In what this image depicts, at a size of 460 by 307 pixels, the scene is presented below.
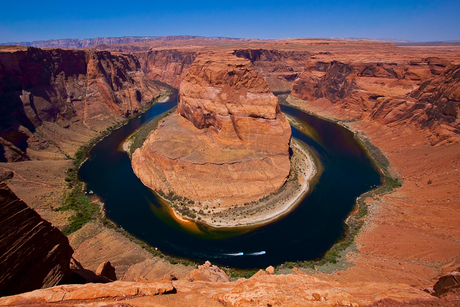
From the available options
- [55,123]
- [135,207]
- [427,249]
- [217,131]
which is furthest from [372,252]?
[55,123]

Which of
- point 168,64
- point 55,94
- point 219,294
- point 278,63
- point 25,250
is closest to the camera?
point 25,250

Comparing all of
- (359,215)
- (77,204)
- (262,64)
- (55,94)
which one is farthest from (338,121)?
(55,94)

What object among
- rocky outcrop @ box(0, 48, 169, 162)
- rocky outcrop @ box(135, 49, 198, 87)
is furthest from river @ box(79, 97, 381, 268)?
rocky outcrop @ box(135, 49, 198, 87)

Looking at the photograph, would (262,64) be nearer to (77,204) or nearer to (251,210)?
(251,210)

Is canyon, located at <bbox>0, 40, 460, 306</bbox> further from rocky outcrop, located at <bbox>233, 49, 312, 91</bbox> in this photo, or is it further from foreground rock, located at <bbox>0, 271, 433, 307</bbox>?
rocky outcrop, located at <bbox>233, 49, 312, 91</bbox>

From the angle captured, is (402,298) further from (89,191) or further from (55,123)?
(55,123)

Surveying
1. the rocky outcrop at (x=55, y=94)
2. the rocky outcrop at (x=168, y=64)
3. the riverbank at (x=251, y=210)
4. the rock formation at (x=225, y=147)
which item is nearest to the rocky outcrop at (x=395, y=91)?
the riverbank at (x=251, y=210)
